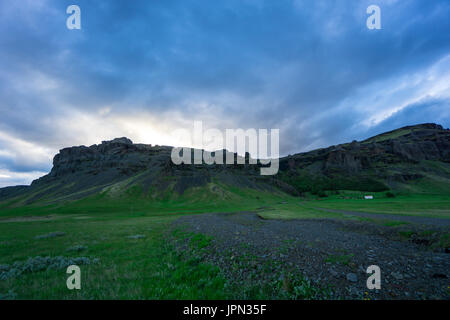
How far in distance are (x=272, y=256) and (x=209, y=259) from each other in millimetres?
4096

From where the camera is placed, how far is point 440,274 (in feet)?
28.4

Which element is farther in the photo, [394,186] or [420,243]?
[394,186]

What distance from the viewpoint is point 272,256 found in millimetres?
11094

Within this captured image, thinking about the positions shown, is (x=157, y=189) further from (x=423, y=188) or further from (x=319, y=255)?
(x=423, y=188)

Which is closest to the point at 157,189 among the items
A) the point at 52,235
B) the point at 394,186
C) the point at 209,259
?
the point at 52,235
